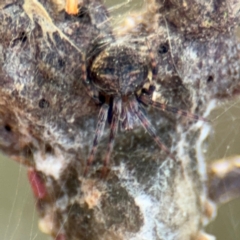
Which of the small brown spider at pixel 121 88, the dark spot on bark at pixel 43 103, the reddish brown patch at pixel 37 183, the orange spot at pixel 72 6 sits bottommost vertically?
the reddish brown patch at pixel 37 183

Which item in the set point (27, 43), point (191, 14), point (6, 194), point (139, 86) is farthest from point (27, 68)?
point (6, 194)

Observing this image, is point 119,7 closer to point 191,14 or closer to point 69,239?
point 191,14

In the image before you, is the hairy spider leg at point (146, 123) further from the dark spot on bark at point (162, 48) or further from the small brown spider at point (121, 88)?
the dark spot on bark at point (162, 48)

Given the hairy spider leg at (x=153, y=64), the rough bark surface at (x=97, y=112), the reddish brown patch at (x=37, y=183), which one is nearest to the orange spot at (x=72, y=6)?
the rough bark surface at (x=97, y=112)

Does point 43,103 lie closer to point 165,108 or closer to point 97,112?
point 97,112

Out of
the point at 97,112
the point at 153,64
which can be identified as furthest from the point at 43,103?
the point at 153,64

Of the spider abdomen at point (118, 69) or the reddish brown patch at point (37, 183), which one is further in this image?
the reddish brown patch at point (37, 183)

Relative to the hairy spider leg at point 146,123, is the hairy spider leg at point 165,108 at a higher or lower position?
higher
